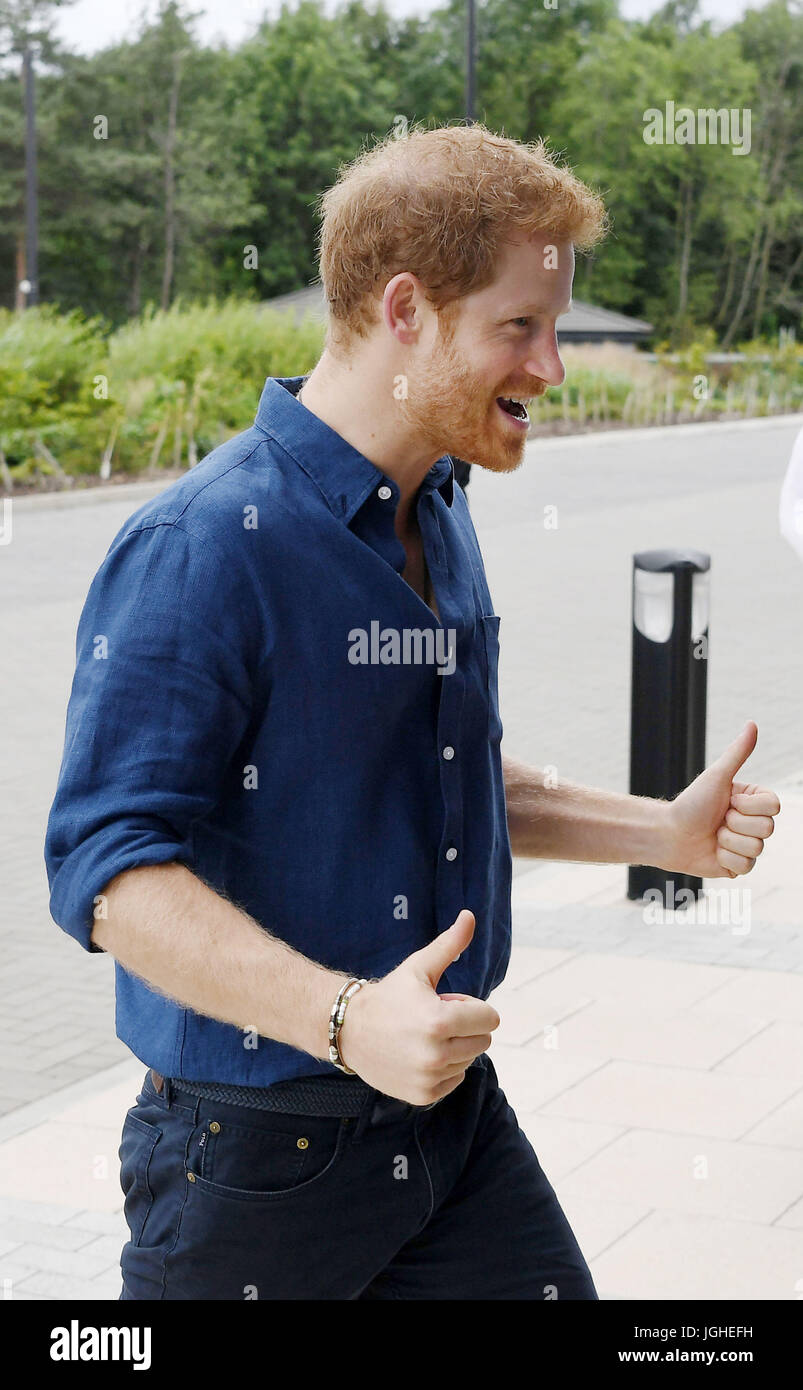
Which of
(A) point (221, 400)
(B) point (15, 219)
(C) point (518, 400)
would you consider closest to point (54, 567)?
(A) point (221, 400)

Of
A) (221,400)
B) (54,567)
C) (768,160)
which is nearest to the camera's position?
(54,567)

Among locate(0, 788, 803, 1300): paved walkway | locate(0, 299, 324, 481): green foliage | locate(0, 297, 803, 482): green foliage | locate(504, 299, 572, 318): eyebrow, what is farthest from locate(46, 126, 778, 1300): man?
locate(0, 299, 324, 481): green foliage

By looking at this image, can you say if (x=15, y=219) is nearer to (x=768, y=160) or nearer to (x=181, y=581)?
(x=768, y=160)

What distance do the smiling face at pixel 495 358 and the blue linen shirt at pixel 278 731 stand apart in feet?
0.37

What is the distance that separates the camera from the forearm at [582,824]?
248cm

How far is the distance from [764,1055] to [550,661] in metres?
6.08

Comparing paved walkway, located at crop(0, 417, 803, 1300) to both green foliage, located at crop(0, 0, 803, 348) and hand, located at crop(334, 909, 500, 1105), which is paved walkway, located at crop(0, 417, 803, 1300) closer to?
hand, located at crop(334, 909, 500, 1105)

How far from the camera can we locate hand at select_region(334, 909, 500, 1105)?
1642 mm

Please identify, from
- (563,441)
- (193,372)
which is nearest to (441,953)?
(193,372)

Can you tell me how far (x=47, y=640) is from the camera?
36.8 ft

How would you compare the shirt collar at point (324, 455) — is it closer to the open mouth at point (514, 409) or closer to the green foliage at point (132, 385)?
the open mouth at point (514, 409)

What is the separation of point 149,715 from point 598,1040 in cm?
344

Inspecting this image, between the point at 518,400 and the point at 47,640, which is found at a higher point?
the point at 518,400
